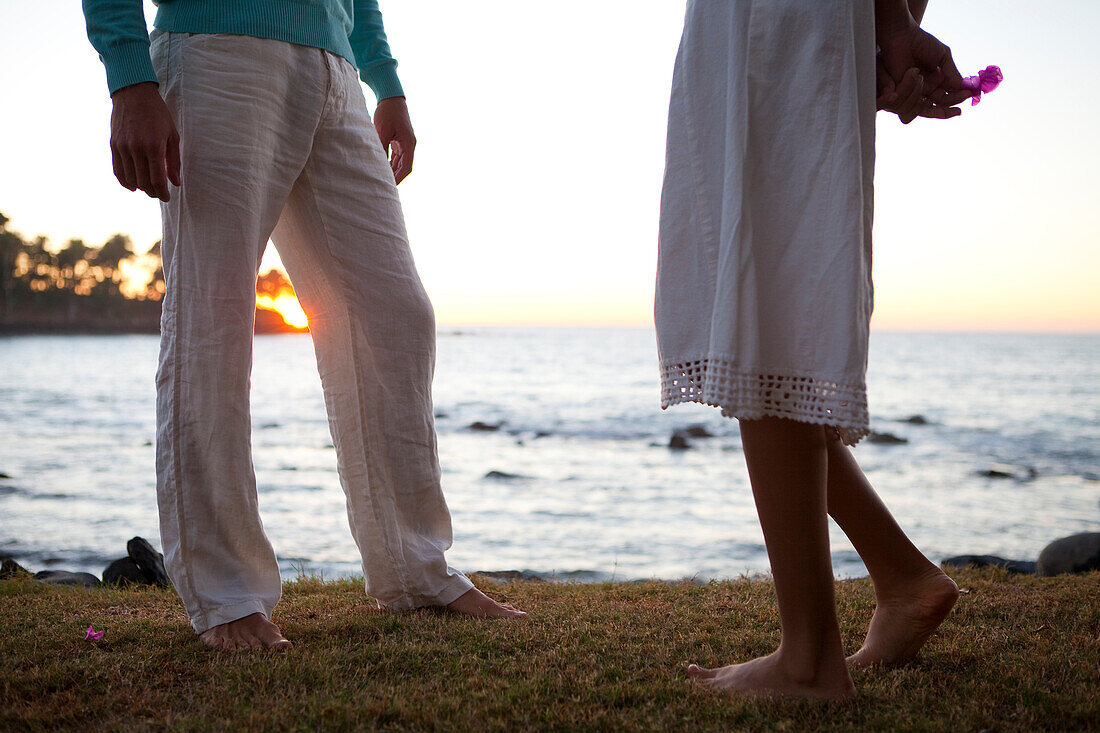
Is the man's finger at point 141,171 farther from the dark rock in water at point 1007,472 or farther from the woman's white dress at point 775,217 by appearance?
the dark rock in water at point 1007,472

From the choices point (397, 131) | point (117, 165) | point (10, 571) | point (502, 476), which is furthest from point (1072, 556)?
point (502, 476)

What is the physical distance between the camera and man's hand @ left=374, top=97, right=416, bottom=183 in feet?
8.91

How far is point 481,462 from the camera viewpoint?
37.1 ft

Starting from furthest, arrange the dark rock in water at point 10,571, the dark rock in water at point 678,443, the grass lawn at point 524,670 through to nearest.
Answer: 1. the dark rock in water at point 678,443
2. the dark rock in water at point 10,571
3. the grass lawn at point 524,670

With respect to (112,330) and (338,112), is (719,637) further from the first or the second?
(112,330)

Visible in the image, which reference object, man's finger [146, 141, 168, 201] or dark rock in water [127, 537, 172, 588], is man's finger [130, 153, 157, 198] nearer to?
man's finger [146, 141, 168, 201]

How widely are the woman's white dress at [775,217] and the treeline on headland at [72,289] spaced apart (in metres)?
58.9

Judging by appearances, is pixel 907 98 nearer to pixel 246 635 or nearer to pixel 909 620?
pixel 909 620

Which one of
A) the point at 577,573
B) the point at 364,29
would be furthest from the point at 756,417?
the point at 577,573

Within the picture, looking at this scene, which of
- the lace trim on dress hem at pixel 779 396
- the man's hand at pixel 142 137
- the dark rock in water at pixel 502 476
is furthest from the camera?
the dark rock in water at pixel 502 476

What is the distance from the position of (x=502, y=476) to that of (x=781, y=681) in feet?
27.4

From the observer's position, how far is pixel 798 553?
1.51m

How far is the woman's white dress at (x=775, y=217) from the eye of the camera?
1.38 m

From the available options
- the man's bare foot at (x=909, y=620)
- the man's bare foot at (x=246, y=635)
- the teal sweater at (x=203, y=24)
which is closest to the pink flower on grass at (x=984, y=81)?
the man's bare foot at (x=909, y=620)
